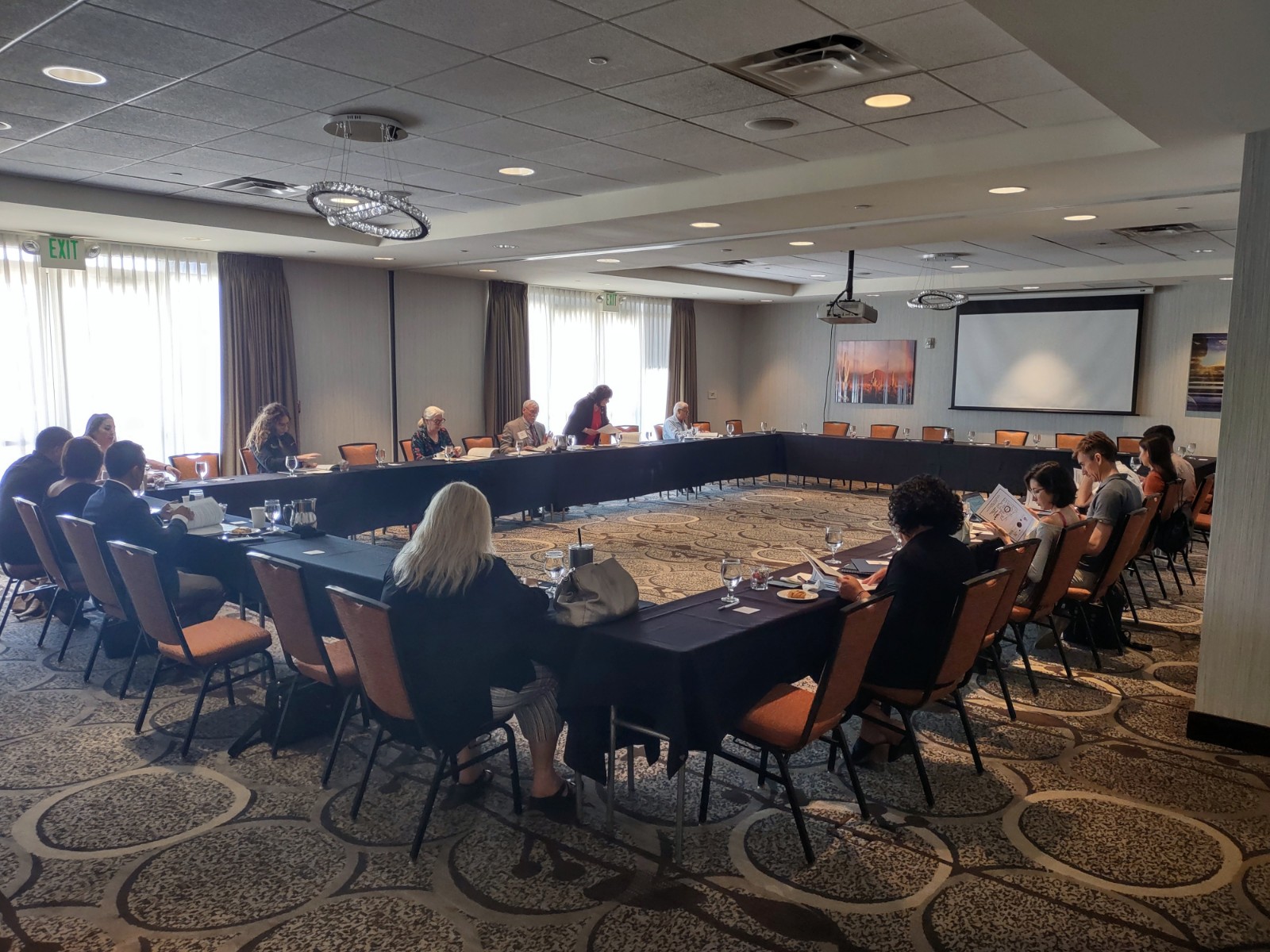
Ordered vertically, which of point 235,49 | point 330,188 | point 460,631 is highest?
point 235,49

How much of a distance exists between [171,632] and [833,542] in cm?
297

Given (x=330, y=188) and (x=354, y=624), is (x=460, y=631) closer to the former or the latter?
(x=354, y=624)

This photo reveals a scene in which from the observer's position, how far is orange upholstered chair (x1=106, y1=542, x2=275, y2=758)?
365 centimetres

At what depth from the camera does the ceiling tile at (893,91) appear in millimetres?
4246

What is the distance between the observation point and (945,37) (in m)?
3.67

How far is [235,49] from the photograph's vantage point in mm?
3807

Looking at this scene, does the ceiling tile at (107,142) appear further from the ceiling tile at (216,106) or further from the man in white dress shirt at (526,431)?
the man in white dress shirt at (526,431)

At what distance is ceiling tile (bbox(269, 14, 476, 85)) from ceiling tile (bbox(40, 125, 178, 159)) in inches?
82.3

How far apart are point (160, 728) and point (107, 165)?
4.16 metres

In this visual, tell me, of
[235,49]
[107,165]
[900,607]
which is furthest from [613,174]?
[900,607]

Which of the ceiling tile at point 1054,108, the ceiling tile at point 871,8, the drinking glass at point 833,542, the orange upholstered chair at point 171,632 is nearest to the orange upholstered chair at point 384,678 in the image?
the orange upholstered chair at point 171,632

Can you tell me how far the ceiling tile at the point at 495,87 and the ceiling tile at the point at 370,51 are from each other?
96 mm

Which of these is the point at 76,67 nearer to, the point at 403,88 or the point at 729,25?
the point at 403,88

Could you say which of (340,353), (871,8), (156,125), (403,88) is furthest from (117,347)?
(871,8)
